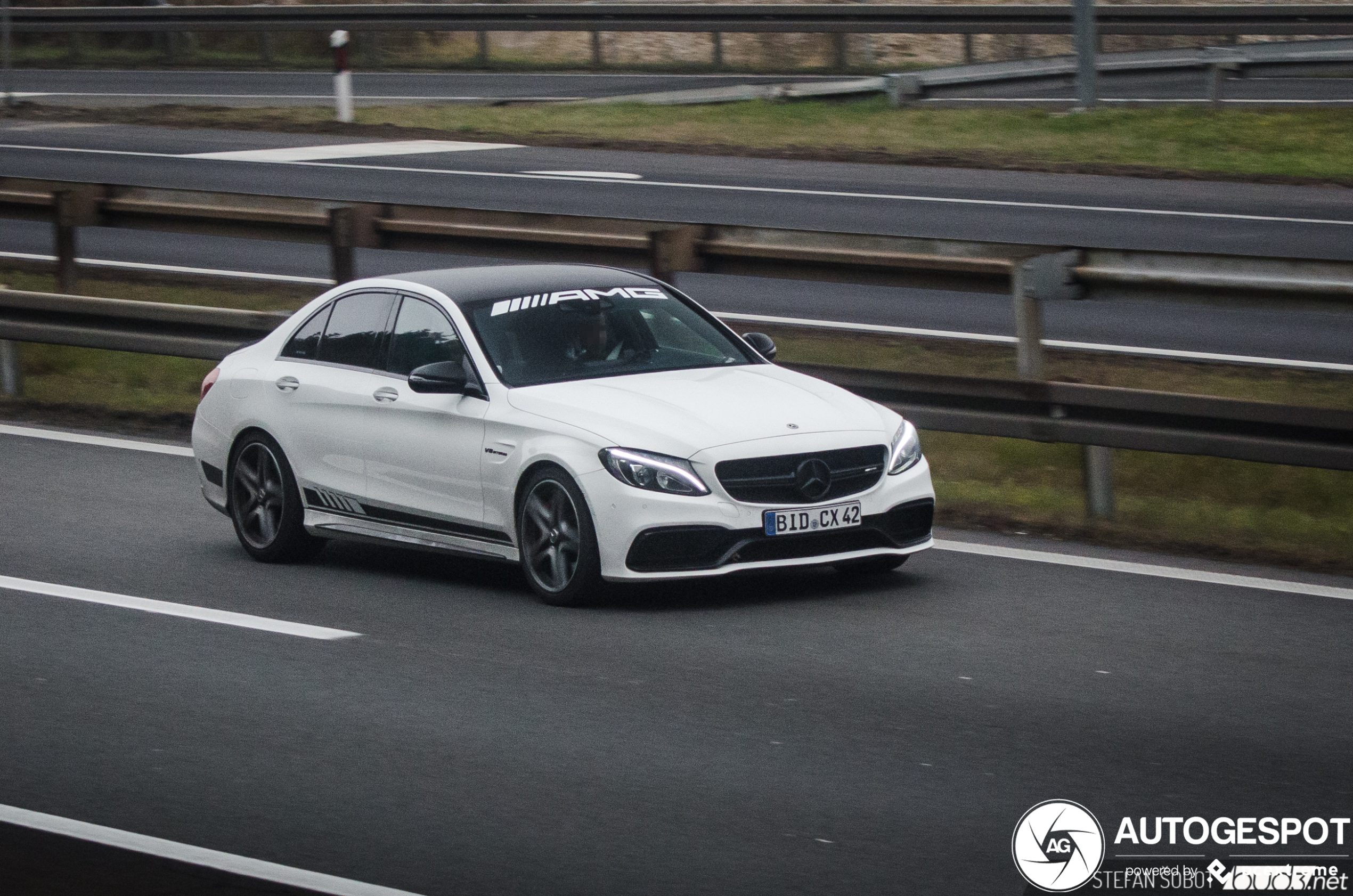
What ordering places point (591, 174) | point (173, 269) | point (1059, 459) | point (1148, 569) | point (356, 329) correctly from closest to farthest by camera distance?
point (1148, 569), point (356, 329), point (1059, 459), point (173, 269), point (591, 174)

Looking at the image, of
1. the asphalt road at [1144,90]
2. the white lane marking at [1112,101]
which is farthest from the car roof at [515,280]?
the asphalt road at [1144,90]

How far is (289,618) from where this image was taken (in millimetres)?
8977

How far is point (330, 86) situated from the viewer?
107ft

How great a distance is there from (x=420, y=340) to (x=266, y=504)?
1.24 metres

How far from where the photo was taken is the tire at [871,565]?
9.36 meters

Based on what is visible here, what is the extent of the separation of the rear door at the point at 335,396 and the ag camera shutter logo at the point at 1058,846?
4.73 m

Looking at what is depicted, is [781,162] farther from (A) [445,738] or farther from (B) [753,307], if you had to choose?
(A) [445,738]

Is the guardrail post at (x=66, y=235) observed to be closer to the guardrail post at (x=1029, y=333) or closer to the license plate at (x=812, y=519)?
the guardrail post at (x=1029, y=333)

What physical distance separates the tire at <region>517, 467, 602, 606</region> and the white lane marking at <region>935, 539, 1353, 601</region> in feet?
7.04

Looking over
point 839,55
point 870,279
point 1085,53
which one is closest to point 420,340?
point 870,279

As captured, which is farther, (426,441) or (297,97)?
(297,97)

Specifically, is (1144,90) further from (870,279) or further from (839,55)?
(870,279)

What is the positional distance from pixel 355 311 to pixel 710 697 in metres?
3.68

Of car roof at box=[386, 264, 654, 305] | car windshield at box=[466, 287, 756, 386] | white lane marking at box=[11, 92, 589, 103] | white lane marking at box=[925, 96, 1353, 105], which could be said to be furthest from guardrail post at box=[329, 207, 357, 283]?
white lane marking at box=[11, 92, 589, 103]
